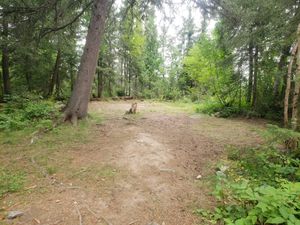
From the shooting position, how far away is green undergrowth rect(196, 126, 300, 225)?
2457 mm

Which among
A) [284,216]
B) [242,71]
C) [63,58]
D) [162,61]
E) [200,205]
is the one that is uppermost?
[162,61]

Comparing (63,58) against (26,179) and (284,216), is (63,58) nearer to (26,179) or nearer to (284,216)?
(26,179)

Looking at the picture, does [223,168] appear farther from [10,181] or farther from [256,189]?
[10,181]

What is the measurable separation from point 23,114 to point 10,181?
4687mm

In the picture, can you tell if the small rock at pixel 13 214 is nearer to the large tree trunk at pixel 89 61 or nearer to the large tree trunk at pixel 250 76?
the large tree trunk at pixel 89 61

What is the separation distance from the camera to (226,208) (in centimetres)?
314

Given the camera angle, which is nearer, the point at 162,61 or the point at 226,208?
the point at 226,208

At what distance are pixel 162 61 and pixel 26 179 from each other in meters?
27.3

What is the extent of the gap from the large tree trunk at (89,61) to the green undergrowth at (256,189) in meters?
4.77

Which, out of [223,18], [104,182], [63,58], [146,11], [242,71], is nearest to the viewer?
[104,182]

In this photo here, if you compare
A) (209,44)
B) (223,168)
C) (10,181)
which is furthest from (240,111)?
(10,181)

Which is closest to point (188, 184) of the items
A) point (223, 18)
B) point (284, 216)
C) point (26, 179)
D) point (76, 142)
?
point (284, 216)

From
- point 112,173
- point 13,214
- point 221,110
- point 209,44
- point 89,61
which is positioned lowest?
point 13,214

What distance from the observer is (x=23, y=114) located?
314 inches
